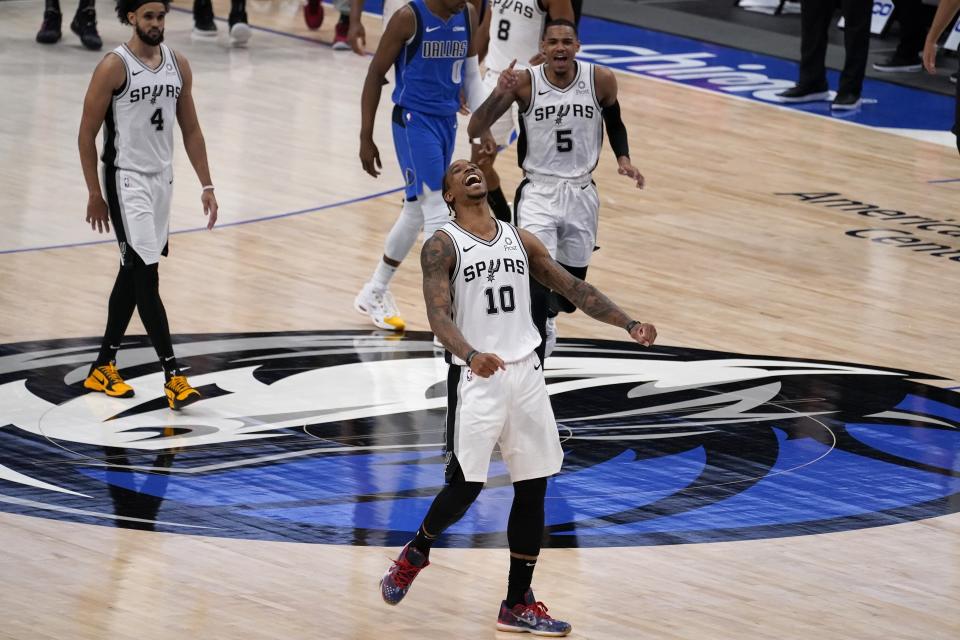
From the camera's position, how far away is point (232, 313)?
9.87 m

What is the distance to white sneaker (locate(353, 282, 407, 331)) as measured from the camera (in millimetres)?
9758

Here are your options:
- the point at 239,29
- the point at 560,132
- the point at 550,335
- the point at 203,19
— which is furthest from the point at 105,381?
the point at 203,19

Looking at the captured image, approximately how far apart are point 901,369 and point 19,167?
268 inches

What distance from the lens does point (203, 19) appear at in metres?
18.2

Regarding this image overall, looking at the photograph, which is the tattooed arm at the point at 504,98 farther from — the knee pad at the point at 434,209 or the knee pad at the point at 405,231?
the knee pad at the point at 405,231

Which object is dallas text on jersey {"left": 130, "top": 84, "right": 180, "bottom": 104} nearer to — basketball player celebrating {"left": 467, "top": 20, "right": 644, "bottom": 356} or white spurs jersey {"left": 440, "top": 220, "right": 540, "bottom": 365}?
basketball player celebrating {"left": 467, "top": 20, "right": 644, "bottom": 356}

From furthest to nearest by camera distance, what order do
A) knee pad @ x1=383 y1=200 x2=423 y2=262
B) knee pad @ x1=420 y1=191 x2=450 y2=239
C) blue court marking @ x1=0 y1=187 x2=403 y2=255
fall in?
blue court marking @ x1=0 y1=187 x2=403 y2=255, knee pad @ x1=383 y1=200 x2=423 y2=262, knee pad @ x1=420 y1=191 x2=450 y2=239

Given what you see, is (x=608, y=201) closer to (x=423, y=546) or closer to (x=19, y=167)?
(x=19, y=167)

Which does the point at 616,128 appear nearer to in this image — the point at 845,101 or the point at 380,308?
the point at 380,308

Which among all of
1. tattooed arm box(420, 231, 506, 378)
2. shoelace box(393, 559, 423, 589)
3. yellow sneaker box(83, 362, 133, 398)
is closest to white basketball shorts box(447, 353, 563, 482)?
tattooed arm box(420, 231, 506, 378)

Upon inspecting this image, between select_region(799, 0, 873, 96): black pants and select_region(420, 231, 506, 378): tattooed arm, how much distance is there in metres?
10.7

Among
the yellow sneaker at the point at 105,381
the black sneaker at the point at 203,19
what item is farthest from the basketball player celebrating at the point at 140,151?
the black sneaker at the point at 203,19

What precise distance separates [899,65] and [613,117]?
34.9 ft

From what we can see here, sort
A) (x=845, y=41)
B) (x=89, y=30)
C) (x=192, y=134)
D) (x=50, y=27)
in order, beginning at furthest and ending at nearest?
(x=50, y=27), (x=89, y=30), (x=845, y=41), (x=192, y=134)
